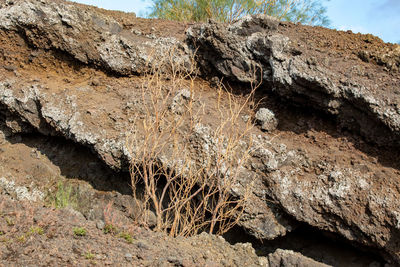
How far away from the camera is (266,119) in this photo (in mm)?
5543

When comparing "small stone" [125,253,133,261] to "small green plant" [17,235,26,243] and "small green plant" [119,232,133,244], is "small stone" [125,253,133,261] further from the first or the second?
"small green plant" [17,235,26,243]

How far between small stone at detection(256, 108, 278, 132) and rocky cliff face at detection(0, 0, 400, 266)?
2cm

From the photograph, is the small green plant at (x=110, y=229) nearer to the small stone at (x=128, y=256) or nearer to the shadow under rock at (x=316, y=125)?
the small stone at (x=128, y=256)

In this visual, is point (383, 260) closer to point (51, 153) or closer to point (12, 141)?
point (51, 153)

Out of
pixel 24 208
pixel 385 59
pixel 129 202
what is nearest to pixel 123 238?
pixel 24 208

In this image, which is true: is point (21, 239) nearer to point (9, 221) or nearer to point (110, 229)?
point (9, 221)

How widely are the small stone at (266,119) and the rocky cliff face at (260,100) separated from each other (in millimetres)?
16

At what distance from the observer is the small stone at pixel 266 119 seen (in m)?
5.53

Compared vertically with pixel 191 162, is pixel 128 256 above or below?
below

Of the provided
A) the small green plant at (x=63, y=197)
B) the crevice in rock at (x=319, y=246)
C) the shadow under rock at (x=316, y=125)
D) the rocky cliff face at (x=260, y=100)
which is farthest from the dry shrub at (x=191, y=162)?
the small green plant at (x=63, y=197)

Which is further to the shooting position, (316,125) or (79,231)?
(316,125)

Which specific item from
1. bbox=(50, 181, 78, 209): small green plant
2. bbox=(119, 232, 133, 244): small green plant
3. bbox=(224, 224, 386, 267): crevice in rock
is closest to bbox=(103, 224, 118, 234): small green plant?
bbox=(119, 232, 133, 244): small green plant

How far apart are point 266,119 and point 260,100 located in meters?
0.30

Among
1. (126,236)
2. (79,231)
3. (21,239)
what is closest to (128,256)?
(126,236)
